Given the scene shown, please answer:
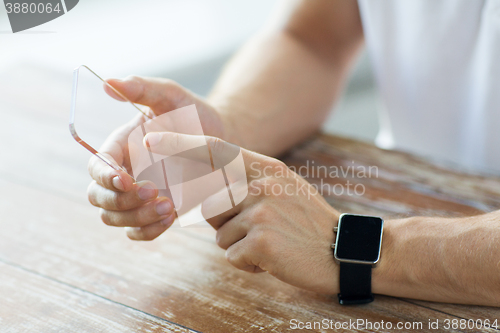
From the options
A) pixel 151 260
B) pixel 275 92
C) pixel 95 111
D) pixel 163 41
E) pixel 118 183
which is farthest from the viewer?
pixel 163 41


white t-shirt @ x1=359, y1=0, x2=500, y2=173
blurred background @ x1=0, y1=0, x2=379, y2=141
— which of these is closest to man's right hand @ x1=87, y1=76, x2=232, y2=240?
white t-shirt @ x1=359, y1=0, x2=500, y2=173

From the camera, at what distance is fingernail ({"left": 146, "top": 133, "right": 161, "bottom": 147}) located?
57 cm

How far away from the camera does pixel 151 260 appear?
0.67m

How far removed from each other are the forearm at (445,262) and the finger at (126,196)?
Result: 312mm

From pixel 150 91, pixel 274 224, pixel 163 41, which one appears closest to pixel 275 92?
pixel 150 91

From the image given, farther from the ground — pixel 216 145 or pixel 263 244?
pixel 216 145

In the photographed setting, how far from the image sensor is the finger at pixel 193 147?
57cm

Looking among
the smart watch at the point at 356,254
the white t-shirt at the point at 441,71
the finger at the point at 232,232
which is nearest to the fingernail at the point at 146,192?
the finger at the point at 232,232

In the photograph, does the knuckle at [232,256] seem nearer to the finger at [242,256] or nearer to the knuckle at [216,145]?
the finger at [242,256]

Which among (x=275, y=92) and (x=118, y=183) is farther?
(x=275, y=92)

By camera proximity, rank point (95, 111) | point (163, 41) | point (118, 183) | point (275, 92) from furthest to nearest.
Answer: point (163, 41) < point (275, 92) < point (95, 111) < point (118, 183)

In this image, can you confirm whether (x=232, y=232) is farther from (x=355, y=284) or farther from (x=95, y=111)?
(x=95, y=111)

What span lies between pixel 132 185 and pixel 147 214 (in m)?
0.05

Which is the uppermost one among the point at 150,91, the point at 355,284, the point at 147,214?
the point at 150,91
